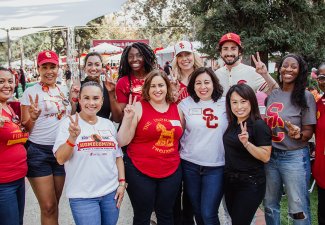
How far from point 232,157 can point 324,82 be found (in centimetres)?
130

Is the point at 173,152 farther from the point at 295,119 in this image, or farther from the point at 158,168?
the point at 295,119

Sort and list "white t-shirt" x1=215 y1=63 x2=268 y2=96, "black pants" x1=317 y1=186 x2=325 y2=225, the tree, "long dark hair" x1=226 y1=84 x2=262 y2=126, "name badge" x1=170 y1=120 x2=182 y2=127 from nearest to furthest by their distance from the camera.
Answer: "long dark hair" x1=226 y1=84 x2=262 y2=126 → "name badge" x1=170 y1=120 x2=182 y2=127 → "black pants" x1=317 y1=186 x2=325 y2=225 → "white t-shirt" x1=215 y1=63 x2=268 y2=96 → the tree

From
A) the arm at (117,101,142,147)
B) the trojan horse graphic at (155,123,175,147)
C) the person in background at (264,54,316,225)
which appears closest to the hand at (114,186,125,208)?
the arm at (117,101,142,147)

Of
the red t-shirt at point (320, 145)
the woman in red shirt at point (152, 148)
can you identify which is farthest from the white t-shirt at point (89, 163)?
the red t-shirt at point (320, 145)

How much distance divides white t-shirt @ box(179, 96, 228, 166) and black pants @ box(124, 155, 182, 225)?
25cm

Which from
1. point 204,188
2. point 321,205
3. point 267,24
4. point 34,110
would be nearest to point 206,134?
point 204,188

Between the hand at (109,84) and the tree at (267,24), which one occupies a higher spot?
the tree at (267,24)

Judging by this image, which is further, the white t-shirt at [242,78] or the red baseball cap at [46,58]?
the white t-shirt at [242,78]

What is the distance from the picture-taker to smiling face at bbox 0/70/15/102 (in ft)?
Answer: 11.2

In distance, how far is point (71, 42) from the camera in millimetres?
19344

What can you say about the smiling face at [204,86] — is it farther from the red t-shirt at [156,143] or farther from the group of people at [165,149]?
the red t-shirt at [156,143]

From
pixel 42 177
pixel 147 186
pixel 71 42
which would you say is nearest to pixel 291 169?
pixel 147 186

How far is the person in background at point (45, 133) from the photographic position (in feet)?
12.0

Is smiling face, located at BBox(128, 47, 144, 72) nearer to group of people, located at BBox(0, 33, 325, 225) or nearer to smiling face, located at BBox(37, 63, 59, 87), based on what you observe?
group of people, located at BBox(0, 33, 325, 225)
